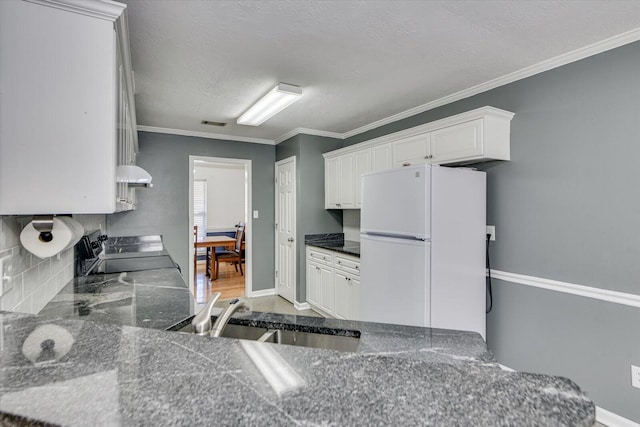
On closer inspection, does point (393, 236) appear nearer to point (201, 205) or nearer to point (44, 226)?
point (44, 226)

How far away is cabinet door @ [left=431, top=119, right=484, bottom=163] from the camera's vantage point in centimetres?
239

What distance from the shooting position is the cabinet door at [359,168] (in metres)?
3.51

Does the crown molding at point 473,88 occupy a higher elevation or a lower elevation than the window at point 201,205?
higher

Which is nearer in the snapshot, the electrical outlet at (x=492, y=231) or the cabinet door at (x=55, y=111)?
the cabinet door at (x=55, y=111)

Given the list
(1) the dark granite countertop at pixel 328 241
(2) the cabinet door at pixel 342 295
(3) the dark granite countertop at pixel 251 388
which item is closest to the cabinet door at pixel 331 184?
(1) the dark granite countertop at pixel 328 241

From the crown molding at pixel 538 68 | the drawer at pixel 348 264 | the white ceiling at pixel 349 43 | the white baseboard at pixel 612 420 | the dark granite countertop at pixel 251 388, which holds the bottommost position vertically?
the white baseboard at pixel 612 420

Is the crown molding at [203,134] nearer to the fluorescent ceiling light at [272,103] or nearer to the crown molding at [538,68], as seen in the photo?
the fluorescent ceiling light at [272,103]

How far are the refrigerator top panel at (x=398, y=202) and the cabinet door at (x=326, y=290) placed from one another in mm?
1058

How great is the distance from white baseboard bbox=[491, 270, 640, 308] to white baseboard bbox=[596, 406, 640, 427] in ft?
2.25

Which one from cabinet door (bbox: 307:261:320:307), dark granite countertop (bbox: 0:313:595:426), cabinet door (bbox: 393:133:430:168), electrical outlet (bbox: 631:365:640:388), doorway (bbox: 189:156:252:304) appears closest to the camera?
dark granite countertop (bbox: 0:313:595:426)

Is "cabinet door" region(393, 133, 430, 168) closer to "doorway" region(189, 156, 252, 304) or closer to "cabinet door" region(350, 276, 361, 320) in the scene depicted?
"cabinet door" region(350, 276, 361, 320)

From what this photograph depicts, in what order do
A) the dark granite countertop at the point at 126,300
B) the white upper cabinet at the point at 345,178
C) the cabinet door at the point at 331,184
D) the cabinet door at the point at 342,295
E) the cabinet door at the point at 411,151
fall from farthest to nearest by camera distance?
the cabinet door at the point at 331,184
the white upper cabinet at the point at 345,178
the cabinet door at the point at 342,295
the cabinet door at the point at 411,151
the dark granite countertop at the point at 126,300

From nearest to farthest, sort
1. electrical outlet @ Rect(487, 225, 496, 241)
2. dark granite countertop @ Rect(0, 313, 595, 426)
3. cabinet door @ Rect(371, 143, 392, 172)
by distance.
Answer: dark granite countertop @ Rect(0, 313, 595, 426), electrical outlet @ Rect(487, 225, 496, 241), cabinet door @ Rect(371, 143, 392, 172)

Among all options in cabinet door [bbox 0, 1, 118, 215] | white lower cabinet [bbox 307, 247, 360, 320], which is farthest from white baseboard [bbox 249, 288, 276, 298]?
cabinet door [bbox 0, 1, 118, 215]
